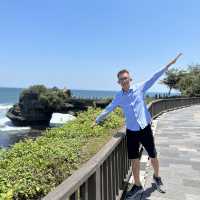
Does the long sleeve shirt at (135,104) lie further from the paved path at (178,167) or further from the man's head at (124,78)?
the paved path at (178,167)

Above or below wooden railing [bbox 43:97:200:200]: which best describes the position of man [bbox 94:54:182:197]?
above

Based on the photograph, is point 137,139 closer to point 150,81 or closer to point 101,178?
point 150,81

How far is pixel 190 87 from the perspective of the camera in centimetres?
4916

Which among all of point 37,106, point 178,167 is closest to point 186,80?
point 37,106

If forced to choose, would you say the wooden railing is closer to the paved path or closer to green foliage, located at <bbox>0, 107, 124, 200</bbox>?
green foliage, located at <bbox>0, 107, 124, 200</bbox>

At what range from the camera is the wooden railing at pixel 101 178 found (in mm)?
2998

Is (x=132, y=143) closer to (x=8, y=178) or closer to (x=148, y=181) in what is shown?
(x=148, y=181)

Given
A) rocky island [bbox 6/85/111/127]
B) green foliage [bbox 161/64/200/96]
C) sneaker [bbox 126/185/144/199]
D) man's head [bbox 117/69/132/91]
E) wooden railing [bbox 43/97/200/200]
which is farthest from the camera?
rocky island [bbox 6/85/111/127]

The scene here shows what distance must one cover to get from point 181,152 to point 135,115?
442 centimetres

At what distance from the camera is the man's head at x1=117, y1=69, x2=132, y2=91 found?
215 inches

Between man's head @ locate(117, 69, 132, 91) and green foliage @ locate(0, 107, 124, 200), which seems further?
man's head @ locate(117, 69, 132, 91)

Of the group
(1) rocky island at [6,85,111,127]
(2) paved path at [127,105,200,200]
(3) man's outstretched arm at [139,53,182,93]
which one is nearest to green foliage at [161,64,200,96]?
(1) rocky island at [6,85,111,127]

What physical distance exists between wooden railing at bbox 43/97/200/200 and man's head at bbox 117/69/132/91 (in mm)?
757

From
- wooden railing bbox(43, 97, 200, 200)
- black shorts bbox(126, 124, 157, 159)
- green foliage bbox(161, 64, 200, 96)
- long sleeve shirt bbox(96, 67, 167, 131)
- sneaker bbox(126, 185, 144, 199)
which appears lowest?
sneaker bbox(126, 185, 144, 199)
